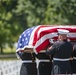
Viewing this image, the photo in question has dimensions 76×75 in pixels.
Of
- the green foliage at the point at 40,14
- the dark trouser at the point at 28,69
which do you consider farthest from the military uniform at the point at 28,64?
the green foliage at the point at 40,14

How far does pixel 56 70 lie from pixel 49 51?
0.49 metres

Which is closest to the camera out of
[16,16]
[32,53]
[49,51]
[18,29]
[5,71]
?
[49,51]

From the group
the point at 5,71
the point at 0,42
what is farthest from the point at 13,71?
the point at 0,42

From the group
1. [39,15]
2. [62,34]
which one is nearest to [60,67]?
[62,34]

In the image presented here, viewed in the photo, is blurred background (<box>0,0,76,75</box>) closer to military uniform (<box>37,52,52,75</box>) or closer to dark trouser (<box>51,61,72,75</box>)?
military uniform (<box>37,52,52,75</box>)

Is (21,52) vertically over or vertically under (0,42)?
over

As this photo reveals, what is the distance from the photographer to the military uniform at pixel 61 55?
9.88 meters

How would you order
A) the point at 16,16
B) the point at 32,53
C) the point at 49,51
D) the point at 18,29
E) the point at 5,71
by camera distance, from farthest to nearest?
the point at 16,16
the point at 18,29
the point at 5,71
the point at 32,53
the point at 49,51

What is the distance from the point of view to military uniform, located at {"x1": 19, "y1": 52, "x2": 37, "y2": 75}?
10555 millimetres

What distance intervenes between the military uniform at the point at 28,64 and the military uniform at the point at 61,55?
31.9 inches

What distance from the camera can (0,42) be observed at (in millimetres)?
44531

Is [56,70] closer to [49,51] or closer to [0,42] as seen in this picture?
[49,51]

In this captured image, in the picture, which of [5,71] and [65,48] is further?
[5,71]

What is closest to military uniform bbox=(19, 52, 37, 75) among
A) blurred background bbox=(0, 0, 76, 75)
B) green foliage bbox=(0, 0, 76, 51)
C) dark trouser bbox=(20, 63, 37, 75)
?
dark trouser bbox=(20, 63, 37, 75)
